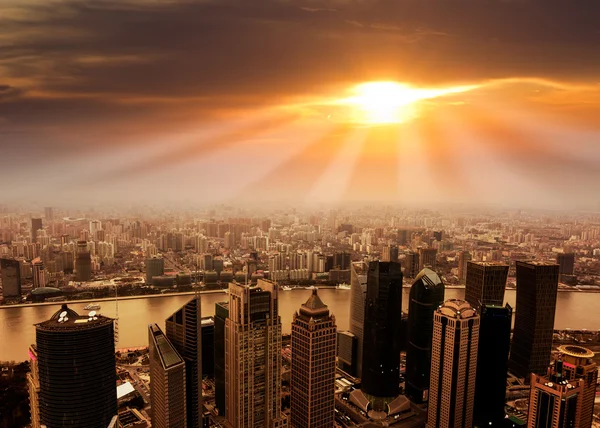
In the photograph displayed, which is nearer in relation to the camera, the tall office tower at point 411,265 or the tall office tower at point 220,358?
the tall office tower at point 220,358

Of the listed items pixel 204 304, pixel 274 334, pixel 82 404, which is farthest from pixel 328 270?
pixel 82 404

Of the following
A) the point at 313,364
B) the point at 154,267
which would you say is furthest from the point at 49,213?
the point at 313,364

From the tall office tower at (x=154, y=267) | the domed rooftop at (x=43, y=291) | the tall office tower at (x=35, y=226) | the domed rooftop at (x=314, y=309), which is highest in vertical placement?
the tall office tower at (x=35, y=226)

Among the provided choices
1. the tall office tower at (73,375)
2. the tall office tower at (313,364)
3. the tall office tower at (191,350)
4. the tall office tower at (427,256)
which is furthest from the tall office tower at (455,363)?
the tall office tower at (427,256)

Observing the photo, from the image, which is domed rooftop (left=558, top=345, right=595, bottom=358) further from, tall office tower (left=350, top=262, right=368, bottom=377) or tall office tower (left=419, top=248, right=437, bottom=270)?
tall office tower (left=419, top=248, right=437, bottom=270)

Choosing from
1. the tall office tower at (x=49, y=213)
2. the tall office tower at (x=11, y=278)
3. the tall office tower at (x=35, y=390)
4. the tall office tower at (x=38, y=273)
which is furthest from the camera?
the tall office tower at (x=38, y=273)

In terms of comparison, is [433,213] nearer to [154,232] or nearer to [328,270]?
[328,270]

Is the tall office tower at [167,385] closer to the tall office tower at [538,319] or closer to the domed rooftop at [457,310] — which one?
the domed rooftop at [457,310]

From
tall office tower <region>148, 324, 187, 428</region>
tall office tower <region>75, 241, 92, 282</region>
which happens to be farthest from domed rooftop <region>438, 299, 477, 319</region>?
Result: tall office tower <region>75, 241, 92, 282</region>
